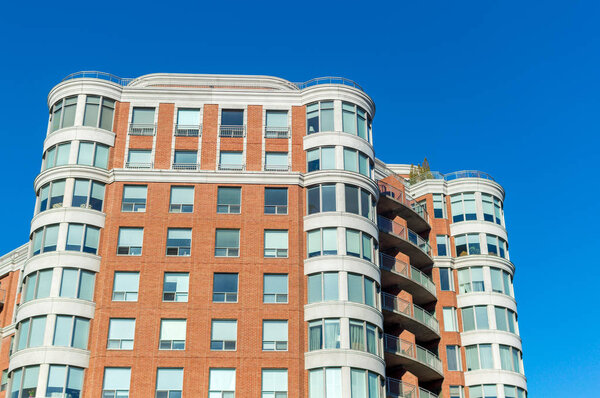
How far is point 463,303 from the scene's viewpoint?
223ft

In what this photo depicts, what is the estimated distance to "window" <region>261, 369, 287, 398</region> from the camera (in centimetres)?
5116

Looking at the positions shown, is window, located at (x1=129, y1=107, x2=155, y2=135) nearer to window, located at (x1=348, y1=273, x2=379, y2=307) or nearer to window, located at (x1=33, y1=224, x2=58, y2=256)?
window, located at (x1=33, y1=224, x2=58, y2=256)

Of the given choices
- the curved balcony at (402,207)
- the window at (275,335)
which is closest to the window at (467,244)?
the curved balcony at (402,207)

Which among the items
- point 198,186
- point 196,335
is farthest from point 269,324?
point 198,186

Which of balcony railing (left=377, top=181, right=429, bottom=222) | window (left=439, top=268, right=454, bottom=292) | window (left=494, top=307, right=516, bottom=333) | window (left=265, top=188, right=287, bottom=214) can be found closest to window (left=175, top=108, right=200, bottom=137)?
window (left=265, top=188, right=287, bottom=214)

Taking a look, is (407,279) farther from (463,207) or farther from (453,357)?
(463,207)

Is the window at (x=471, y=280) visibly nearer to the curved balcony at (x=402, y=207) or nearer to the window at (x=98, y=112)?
the curved balcony at (x=402, y=207)

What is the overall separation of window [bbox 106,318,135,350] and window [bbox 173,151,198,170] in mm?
11828

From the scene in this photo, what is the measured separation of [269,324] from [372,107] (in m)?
19.4

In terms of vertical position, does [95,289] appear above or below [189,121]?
below

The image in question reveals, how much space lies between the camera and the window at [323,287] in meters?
53.7

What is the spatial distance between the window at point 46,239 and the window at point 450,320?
31.7 m

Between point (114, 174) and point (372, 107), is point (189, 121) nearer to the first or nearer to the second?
point (114, 174)

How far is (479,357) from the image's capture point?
65.9 meters
